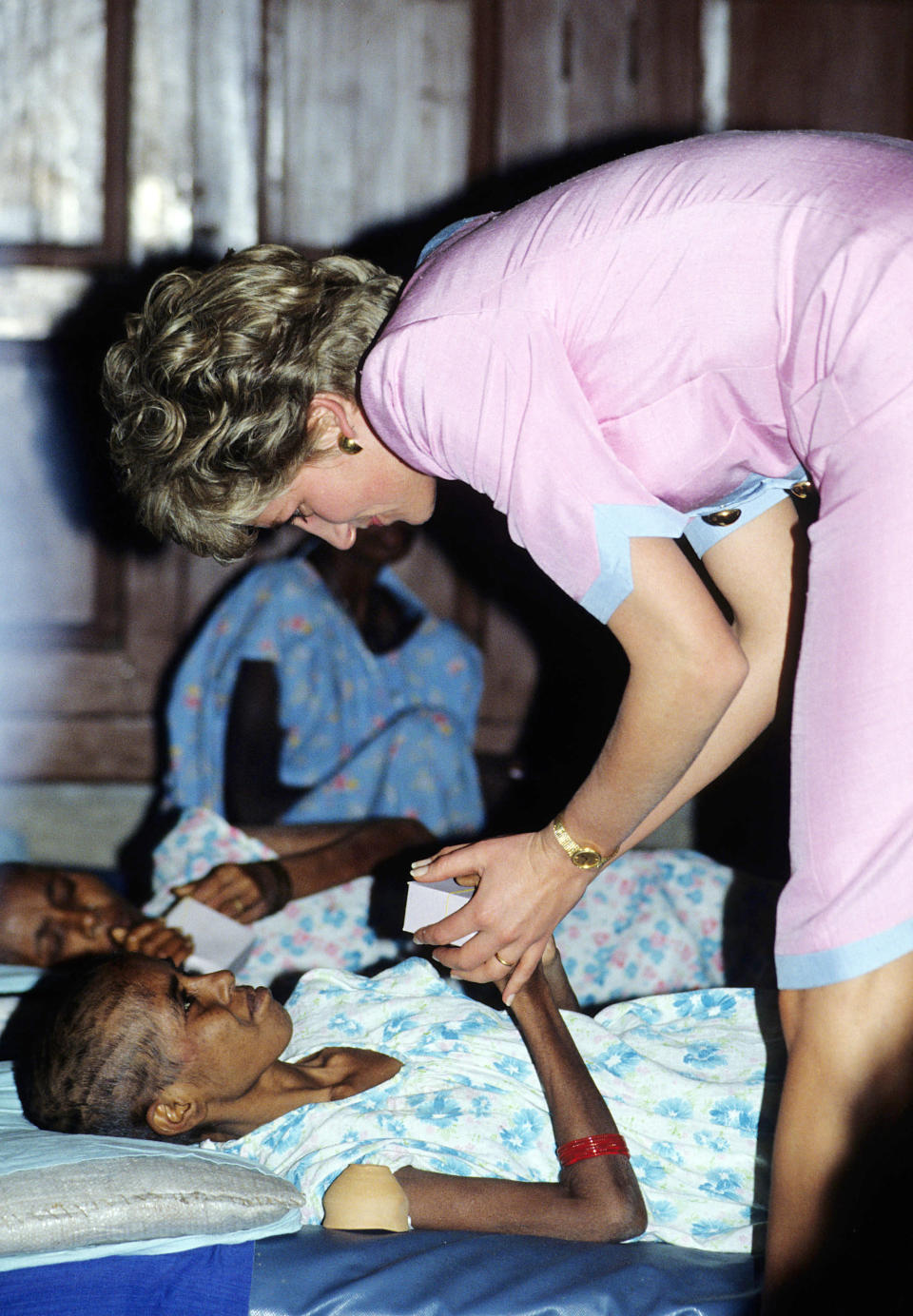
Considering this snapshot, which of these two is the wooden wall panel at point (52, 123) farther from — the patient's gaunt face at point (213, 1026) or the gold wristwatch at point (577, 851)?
the gold wristwatch at point (577, 851)

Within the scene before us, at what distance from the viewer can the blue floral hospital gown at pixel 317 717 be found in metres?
2.51

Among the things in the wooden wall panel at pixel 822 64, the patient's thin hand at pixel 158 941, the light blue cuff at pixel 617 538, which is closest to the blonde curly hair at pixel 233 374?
the light blue cuff at pixel 617 538

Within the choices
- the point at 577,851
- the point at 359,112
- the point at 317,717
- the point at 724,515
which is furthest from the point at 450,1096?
the point at 359,112

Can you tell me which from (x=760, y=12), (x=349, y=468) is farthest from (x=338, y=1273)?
(x=760, y=12)

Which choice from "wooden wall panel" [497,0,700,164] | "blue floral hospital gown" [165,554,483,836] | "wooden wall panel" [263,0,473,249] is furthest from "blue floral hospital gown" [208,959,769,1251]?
"wooden wall panel" [497,0,700,164]

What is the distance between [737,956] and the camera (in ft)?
6.31

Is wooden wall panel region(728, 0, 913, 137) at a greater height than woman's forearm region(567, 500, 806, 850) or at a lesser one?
greater

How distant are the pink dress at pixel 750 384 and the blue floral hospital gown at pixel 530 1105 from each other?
51cm

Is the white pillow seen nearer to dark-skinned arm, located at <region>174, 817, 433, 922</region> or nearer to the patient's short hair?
the patient's short hair

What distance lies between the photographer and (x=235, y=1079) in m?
1.46

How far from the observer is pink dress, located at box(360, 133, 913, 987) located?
94 centimetres

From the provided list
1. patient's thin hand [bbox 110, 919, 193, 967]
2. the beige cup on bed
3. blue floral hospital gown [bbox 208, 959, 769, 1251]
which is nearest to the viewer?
the beige cup on bed

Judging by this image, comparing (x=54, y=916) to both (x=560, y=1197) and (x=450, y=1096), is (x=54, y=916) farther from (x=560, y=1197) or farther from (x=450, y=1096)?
(x=560, y=1197)

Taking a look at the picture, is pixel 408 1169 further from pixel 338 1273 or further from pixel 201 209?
pixel 201 209
